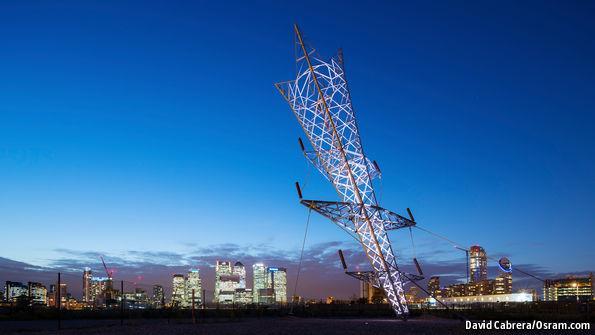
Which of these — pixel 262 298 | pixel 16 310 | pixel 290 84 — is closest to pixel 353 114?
pixel 290 84

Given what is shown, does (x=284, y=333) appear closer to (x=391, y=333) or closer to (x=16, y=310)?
Answer: (x=391, y=333)

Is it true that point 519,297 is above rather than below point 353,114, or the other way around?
below

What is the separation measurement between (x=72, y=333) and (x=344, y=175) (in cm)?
1972

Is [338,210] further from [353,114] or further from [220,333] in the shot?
[220,333]

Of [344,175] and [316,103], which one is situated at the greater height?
[316,103]

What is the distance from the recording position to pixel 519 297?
429 feet

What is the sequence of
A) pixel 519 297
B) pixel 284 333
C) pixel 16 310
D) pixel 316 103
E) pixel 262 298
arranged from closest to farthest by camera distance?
pixel 284 333 → pixel 316 103 → pixel 16 310 → pixel 519 297 → pixel 262 298

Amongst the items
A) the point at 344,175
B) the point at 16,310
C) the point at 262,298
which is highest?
the point at 344,175

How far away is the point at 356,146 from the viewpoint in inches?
1480

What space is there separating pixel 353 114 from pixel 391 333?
59.8 feet

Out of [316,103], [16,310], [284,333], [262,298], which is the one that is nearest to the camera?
[284,333]

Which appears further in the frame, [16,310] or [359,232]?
[16,310]

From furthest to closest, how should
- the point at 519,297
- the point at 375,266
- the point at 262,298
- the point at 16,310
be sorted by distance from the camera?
the point at 262,298
the point at 519,297
the point at 16,310
the point at 375,266

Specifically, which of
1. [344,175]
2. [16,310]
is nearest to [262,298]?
[16,310]
